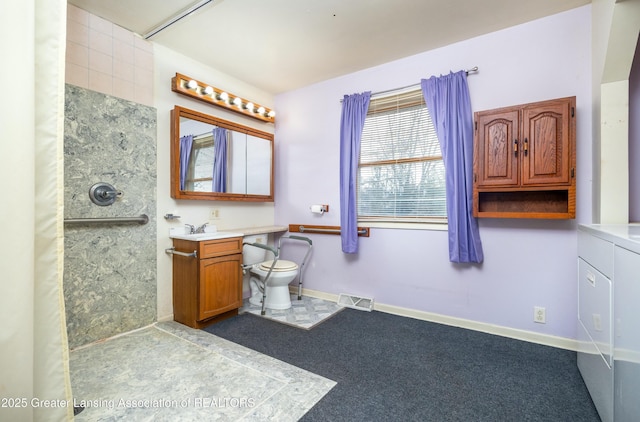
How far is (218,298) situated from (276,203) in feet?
4.88

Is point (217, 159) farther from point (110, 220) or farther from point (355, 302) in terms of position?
point (355, 302)

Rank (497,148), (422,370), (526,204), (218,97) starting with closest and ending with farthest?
(422,370) < (497,148) < (526,204) < (218,97)

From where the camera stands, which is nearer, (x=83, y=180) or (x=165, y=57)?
(x=83, y=180)

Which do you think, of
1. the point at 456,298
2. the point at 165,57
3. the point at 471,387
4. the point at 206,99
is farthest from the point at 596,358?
the point at 165,57

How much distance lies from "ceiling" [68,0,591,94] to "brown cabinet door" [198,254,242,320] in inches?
75.3

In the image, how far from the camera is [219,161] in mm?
3010

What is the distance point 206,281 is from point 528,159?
269cm

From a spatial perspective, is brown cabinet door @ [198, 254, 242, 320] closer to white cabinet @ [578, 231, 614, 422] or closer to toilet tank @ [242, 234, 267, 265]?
toilet tank @ [242, 234, 267, 265]

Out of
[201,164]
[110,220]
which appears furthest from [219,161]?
[110,220]

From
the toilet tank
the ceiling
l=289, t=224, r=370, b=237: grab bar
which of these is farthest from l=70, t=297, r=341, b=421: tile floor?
the ceiling

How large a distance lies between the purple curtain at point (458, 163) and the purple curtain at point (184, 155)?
2286 mm

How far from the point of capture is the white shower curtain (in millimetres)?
778

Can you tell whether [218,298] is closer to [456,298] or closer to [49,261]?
[49,261]

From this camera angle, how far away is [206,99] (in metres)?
2.88
